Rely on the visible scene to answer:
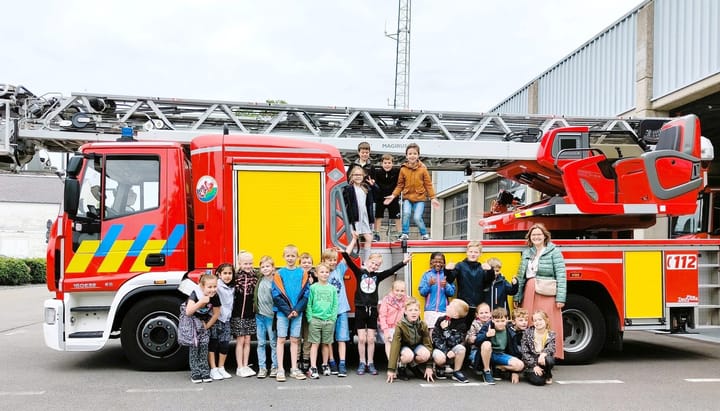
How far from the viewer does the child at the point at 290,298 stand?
6.78m

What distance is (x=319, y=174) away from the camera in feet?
24.2

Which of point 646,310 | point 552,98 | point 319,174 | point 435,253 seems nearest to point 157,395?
point 319,174

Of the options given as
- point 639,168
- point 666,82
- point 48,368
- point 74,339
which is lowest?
point 48,368

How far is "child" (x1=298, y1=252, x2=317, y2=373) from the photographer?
688 cm

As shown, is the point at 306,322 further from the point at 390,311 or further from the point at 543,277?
the point at 543,277

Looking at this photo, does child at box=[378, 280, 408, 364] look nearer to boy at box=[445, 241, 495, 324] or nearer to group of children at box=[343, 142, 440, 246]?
boy at box=[445, 241, 495, 324]

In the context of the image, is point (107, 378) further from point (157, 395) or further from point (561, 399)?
Answer: point (561, 399)

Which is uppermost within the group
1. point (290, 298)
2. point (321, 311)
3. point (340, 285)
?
point (340, 285)

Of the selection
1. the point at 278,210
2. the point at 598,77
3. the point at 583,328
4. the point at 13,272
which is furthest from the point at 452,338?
the point at 13,272

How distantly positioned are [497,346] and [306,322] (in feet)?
7.34

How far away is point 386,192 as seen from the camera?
26.7ft

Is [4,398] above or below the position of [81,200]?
below

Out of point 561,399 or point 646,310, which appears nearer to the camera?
point 561,399

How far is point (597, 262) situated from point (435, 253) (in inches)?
85.2
